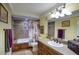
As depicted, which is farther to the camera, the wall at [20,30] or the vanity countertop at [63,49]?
the wall at [20,30]

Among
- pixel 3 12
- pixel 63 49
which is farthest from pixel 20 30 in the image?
pixel 63 49

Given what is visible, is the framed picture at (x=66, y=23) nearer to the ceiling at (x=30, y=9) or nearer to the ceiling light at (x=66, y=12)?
the ceiling light at (x=66, y=12)

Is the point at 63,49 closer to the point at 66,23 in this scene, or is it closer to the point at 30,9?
the point at 66,23

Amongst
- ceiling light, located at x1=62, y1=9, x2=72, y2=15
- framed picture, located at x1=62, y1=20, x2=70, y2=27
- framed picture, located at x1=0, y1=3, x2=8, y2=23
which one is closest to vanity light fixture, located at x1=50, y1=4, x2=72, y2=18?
ceiling light, located at x1=62, y1=9, x2=72, y2=15

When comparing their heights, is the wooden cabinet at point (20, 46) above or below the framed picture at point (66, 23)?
below

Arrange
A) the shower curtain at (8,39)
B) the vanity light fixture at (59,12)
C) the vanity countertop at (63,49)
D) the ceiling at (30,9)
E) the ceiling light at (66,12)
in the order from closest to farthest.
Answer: the vanity countertop at (63,49) < the ceiling at (30,9) < the ceiling light at (66,12) < the vanity light fixture at (59,12) < the shower curtain at (8,39)

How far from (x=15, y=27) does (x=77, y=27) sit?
1222 millimetres

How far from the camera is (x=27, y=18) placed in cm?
190

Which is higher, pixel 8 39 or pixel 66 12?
pixel 66 12

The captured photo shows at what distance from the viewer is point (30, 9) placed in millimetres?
1787

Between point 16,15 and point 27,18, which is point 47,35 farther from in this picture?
point 16,15

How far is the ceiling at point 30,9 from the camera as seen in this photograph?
67.3 inches

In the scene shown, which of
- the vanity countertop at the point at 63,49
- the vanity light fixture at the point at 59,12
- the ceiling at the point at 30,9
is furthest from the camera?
the vanity light fixture at the point at 59,12

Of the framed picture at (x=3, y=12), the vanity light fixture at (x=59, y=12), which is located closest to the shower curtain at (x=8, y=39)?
the framed picture at (x=3, y=12)
